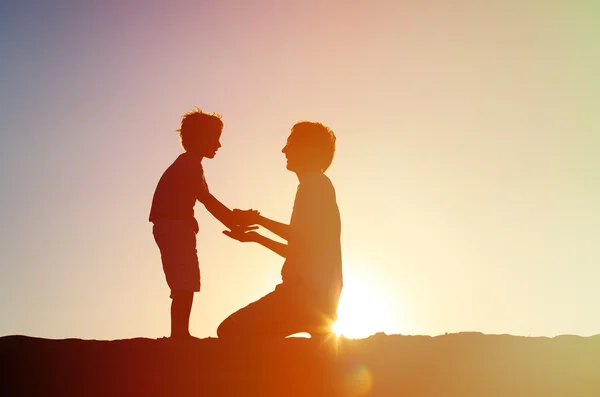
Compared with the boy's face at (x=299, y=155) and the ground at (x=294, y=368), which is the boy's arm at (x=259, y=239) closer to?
the boy's face at (x=299, y=155)

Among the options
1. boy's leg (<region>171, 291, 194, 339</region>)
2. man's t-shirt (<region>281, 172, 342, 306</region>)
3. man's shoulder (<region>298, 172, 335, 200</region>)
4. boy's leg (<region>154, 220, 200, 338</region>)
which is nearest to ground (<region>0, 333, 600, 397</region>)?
man's t-shirt (<region>281, 172, 342, 306</region>)

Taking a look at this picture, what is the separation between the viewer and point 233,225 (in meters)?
9.02

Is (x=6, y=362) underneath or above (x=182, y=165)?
underneath

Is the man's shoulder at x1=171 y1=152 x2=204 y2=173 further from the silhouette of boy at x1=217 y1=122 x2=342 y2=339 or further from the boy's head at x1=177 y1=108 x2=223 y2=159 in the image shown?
the silhouette of boy at x1=217 y1=122 x2=342 y2=339

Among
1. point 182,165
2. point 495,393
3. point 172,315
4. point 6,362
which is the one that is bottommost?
point 495,393

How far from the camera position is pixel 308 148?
823cm

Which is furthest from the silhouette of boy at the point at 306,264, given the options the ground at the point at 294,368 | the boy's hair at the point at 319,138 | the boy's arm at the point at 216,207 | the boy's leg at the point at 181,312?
the boy's arm at the point at 216,207

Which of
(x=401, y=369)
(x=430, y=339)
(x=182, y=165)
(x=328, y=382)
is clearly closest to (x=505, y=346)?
(x=430, y=339)

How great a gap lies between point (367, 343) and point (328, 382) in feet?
Answer: 2.35

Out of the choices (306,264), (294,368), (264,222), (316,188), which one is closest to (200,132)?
(264,222)

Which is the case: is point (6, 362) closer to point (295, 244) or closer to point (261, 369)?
point (261, 369)

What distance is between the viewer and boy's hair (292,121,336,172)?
8.26m

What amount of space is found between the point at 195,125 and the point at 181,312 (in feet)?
7.79

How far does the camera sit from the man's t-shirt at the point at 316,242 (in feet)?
25.0
